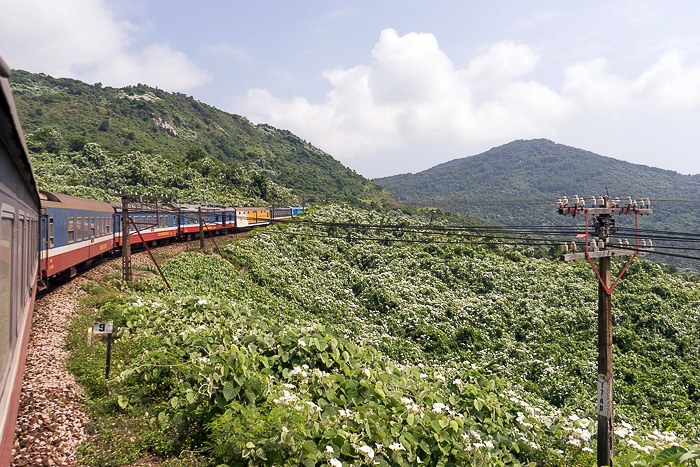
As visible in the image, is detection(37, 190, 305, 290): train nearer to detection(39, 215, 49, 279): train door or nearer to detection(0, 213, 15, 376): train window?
detection(39, 215, 49, 279): train door

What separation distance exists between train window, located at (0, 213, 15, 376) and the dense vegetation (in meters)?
2.62

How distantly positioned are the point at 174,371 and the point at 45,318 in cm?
574

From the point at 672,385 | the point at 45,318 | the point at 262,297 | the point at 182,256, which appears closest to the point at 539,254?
the point at 672,385

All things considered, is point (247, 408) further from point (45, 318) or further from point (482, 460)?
point (45, 318)

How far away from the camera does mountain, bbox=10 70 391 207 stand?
70.6 metres

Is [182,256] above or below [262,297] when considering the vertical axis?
above

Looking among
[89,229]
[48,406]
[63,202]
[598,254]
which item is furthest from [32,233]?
[598,254]

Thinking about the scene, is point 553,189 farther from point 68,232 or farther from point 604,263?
point 68,232

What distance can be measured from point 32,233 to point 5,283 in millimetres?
4594

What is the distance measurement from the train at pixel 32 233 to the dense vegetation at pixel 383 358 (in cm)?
186

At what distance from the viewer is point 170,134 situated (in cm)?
9925

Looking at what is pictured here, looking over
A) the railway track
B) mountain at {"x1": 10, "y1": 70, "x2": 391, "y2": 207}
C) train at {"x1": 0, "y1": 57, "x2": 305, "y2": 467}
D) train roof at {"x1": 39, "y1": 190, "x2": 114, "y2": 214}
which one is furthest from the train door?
mountain at {"x1": 10, "y1": 70, "x2": 391, "y2": 207}

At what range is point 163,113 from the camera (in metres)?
106

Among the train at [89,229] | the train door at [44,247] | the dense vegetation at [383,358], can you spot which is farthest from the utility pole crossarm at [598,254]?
the train door at [44,247]
